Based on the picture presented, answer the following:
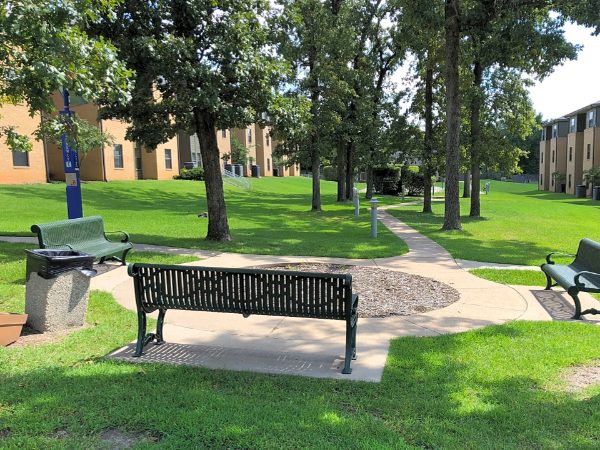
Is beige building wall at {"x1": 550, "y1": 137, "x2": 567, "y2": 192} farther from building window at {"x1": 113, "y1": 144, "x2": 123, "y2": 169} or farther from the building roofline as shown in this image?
building window at {"x1": 113, "y1": 144, "x2": 123, "y2": 169}

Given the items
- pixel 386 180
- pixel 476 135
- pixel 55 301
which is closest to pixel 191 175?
pixel 386 180

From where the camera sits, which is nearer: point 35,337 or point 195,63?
point 35,337

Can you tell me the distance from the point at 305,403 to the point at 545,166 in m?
61.4

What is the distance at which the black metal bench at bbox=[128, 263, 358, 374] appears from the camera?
4.03m

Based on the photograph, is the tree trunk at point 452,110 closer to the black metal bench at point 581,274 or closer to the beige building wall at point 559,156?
the black metal bench at point 581,274

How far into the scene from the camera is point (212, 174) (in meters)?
11.4

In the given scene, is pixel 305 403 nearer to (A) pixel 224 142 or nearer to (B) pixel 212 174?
(B) pixel 212 174

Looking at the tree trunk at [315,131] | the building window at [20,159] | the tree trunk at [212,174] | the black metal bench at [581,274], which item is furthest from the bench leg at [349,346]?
the building window at [20,159]

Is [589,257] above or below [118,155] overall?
below

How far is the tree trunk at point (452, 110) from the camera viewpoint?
47.2 ft

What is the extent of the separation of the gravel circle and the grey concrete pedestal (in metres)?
2.93

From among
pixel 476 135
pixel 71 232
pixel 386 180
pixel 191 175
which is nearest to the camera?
pixel 71 232

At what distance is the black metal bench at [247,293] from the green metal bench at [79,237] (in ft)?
9.84

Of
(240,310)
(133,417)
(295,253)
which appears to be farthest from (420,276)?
(133,417)
